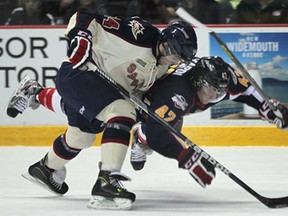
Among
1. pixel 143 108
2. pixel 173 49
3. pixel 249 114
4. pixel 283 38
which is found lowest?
pixel 249 114

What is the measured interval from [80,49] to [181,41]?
0.45 m

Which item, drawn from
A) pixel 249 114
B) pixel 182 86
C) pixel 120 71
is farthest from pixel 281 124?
pixel 249 114

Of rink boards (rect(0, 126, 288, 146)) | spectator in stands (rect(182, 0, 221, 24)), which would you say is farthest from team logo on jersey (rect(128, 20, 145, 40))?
spectator in stands (rect(182, 0, 221, 24))

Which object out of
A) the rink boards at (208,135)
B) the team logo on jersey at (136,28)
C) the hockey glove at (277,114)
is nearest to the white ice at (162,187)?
the rink boards at (208,135)

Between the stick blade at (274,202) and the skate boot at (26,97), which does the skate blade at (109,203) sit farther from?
the skate boot at (26,97)

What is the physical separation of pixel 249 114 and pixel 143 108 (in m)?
2.45

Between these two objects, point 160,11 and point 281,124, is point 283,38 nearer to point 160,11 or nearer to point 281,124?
point 160,11

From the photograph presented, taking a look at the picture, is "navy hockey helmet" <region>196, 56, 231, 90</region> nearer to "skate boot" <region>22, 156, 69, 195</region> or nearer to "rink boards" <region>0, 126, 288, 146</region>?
"skate boot" <region>22, 156, 69, 195</region>

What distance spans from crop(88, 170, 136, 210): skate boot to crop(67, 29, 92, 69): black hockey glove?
0.51 m

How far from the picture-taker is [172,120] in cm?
459

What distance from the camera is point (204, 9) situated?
697cm

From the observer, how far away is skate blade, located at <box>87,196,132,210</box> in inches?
167

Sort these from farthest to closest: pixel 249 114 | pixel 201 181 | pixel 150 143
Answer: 1. pixel 249 114
2. pixel 150 143
3. pixel 201 181

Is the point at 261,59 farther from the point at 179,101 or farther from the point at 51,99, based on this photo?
the point at 179,101
